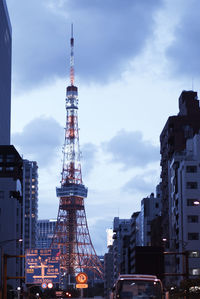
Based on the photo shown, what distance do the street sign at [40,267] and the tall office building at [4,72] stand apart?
12217cm

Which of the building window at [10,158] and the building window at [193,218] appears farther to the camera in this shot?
the building window at [10,158]

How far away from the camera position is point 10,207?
163250 millimetres

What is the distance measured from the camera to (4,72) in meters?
182

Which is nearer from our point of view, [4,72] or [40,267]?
[40,267]

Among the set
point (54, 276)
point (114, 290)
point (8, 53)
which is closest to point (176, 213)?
point (54, 276)

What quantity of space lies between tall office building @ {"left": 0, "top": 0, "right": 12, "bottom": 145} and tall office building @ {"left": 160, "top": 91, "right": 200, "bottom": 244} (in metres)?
58.5

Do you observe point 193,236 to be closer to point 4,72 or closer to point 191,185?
point 191,185

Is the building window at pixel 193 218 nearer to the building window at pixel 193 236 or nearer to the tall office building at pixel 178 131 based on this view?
the building window at pixel 193 236

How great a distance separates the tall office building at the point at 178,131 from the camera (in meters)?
120

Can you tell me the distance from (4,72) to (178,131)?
74957mm

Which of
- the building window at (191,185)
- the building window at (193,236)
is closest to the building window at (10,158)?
the building window at (191,185)

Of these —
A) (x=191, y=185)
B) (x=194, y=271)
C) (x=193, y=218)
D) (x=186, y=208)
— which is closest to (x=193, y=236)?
(x=193, y=218)

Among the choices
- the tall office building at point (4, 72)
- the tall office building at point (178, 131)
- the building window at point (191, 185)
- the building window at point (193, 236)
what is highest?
the tall office building at point (4, 72)

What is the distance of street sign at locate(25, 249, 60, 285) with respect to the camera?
50625mm
